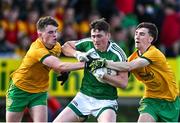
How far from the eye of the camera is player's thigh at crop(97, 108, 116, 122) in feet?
34.7

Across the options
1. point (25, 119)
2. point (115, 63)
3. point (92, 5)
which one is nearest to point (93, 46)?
point (115, 63)

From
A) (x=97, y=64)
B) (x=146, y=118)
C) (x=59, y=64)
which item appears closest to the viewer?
(x=97, y=64)

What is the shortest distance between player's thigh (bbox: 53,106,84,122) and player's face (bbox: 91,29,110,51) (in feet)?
3.35

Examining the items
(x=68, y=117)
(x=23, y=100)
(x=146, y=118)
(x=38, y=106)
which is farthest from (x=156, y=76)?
(x=23, y=100)

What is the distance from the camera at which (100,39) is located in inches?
423

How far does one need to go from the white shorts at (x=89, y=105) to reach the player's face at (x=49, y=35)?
0.96 m

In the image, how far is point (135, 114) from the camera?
55.5 feet

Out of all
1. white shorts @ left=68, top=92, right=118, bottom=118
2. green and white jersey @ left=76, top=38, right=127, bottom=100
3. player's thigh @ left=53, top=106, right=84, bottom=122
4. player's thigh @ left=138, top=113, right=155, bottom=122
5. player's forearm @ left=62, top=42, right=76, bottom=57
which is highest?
player's forearm @ left=62, top=42, right=76, bottom=57

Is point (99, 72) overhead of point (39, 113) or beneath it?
overhead

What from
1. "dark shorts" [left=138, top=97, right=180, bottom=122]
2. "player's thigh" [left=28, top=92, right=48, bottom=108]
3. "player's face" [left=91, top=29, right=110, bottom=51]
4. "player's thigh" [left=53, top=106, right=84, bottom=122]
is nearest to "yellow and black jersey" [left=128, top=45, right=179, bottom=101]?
"dark shorts" [left=138, top=97, right=180, bottom=122]

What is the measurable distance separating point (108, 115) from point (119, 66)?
28.3 inches

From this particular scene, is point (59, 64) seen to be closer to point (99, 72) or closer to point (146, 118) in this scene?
point (99, 72)

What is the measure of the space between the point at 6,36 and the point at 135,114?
3.43 m

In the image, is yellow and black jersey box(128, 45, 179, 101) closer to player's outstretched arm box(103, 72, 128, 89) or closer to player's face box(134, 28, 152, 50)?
player's face box(134, 28, 152, 50)
